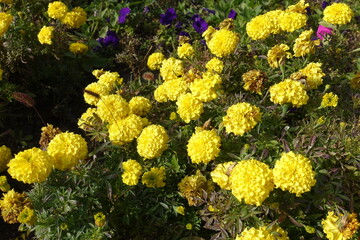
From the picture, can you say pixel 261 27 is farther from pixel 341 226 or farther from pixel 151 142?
pixel 341 226

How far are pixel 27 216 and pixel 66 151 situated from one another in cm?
37

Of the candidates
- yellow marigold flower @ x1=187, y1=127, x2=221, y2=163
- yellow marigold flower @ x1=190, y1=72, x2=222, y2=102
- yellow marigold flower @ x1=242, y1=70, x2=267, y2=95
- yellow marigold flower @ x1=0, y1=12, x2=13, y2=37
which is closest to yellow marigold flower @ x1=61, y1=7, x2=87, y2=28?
yellow marigold flower @ x1=0, y1=12, x2=13, y2=37

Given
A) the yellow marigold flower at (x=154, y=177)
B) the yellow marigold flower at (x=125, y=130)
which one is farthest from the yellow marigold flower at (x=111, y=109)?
the yellow marigold flower at (x=154, y=177)

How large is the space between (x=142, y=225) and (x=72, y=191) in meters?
0.59

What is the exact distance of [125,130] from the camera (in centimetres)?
231

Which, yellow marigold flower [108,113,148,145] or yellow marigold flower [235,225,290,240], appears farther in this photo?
yellow marigold flower [108,113,148,145]

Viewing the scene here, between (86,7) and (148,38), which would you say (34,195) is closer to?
(148,38)

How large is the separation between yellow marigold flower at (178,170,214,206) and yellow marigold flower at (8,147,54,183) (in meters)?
0.78

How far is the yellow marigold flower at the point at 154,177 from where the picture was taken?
2.29m

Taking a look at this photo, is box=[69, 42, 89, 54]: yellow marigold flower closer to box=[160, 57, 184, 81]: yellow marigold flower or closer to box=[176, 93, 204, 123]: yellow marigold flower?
box=[160, 57, 184, 81]: yellow marigold flower

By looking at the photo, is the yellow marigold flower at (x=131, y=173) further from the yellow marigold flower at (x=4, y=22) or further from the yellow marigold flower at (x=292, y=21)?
the yellow marigold flower at (x=4, y=22)

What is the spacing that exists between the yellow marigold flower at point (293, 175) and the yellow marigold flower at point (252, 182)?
5 centimetres

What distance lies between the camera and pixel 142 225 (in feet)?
8.19

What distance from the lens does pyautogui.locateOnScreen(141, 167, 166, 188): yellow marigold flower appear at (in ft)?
7.51
